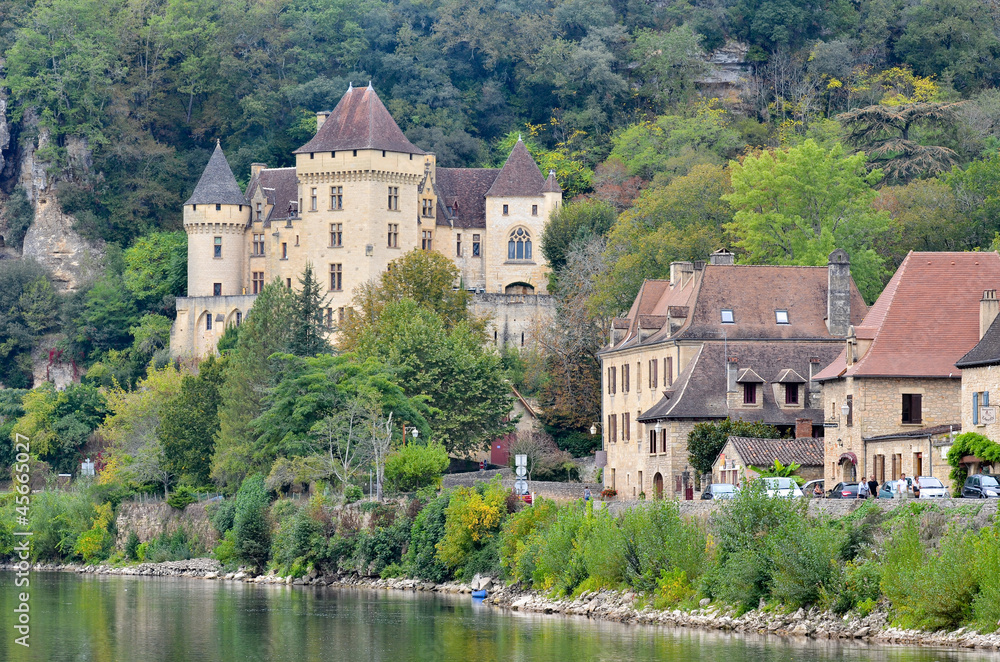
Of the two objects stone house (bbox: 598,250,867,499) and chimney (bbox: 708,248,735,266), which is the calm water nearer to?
stone house (bbox: 598,250,867,499)

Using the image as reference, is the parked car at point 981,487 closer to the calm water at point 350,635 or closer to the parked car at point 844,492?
the parked car at point 844,492

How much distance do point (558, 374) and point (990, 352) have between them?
4070 centimetres

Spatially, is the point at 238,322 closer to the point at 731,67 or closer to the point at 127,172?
the point at 127,172

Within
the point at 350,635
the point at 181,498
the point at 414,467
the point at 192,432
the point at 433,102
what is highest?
the point at 433,102

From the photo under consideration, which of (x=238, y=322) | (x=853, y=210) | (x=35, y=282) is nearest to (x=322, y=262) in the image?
(x=238, y=322)

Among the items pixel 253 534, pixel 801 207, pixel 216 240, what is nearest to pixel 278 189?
pixel 216 240

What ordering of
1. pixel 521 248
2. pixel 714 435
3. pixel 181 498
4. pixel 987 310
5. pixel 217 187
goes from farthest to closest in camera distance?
1. pixel 217 187
2. pixel 521 248
3. pixel 181 498
4. pixel 714 435
5. pixel 987 310

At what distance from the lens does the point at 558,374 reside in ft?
313

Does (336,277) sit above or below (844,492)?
above

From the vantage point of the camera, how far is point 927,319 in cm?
6344

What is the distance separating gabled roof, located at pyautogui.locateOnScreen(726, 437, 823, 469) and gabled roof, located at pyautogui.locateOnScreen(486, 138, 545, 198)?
177 feet

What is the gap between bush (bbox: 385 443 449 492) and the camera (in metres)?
77.2

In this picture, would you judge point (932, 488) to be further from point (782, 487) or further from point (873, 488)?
point (782, 487)

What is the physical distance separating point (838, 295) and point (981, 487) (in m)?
24.5
